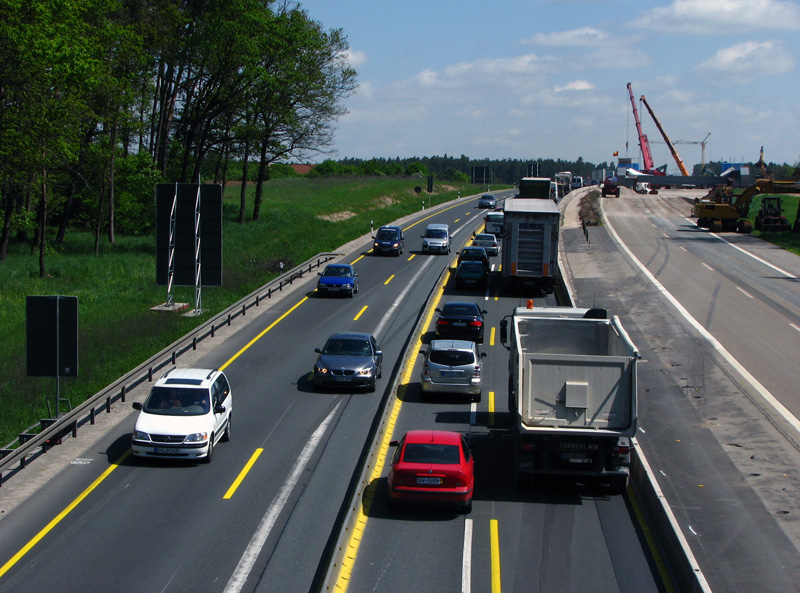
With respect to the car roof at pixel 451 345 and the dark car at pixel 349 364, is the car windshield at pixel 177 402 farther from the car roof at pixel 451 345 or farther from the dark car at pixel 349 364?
the car roof at pixel 451 345

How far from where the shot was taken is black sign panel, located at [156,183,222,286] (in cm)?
3425

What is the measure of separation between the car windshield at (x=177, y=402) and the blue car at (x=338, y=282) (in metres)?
20.4

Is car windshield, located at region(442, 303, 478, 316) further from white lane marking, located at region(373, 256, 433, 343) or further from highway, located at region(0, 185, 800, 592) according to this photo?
white lane marking, located at region(373, 256, 433, 343)

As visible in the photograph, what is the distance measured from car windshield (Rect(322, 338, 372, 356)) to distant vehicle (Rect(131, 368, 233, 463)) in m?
5.51

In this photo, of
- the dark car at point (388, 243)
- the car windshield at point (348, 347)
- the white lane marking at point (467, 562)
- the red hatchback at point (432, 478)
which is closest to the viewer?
the white lane marking at point (467, 562)

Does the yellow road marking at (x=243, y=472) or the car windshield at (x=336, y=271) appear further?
the car windshield at (x=336, y=271)

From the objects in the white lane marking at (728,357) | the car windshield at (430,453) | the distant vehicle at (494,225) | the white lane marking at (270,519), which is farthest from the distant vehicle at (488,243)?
the car windshield at (430,453)

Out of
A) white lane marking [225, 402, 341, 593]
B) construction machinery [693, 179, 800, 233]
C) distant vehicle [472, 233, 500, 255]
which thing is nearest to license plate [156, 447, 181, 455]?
white lane marking [225, 402, 341, 593]

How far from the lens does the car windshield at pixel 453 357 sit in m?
22.9

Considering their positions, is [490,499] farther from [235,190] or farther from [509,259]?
[235,190]

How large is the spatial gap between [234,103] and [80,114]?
43.1 feet

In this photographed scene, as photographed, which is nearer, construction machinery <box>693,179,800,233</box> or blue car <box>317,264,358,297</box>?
blue car <box>317,264,358,297</box>

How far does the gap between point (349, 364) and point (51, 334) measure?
312 inches

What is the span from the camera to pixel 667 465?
17734 mm
